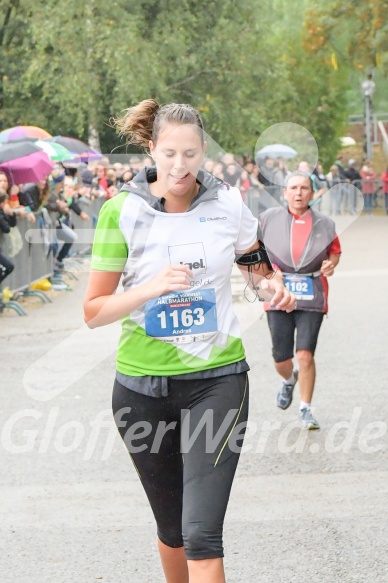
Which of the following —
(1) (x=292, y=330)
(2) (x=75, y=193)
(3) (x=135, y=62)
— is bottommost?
(3) (x=135, y=62)

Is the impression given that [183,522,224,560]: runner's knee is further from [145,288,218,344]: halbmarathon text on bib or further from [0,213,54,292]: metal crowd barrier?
[0,213,54,292]: metal crowd barrier

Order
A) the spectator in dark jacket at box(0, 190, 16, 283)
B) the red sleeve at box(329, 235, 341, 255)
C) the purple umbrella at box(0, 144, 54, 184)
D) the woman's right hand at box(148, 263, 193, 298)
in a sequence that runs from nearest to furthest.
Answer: the woman's right hand at box(148, 263, 193, 298) → the red sleeve at box(329, 235, 341, 255) → the spectator in dark jacket at box(0, 190, 16, 283) → the purple umbrella at box(0, 144, 54, 184)

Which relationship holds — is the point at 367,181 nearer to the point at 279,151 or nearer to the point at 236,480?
the point at 279,151

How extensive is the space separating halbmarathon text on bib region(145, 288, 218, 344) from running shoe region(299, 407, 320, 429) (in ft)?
13.0

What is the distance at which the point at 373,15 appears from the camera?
113 feet

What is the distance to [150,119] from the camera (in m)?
4.11

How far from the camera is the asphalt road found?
514 centimetres

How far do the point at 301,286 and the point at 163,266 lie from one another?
4.08m

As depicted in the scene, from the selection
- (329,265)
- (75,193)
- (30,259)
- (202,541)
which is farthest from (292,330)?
(75,193)

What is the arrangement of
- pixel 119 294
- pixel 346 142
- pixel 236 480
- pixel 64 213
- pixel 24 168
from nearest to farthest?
pixel 119 294
pixel 236 480
pixel 24 168
pixel 64 213
pixel 346 142

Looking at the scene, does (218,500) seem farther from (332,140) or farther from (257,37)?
(332,140)

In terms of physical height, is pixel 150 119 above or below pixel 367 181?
above

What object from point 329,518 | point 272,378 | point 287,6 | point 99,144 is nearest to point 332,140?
point 287,6

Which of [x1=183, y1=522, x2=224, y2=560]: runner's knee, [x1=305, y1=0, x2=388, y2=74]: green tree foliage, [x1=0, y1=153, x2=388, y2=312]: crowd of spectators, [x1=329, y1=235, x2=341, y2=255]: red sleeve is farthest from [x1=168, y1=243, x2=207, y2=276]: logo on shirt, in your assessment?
[x1=305, y1=0, x2=388, y2=74]: green tree foliage
